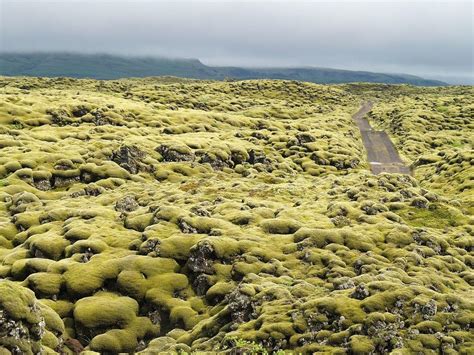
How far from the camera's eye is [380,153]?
89812 millimetres

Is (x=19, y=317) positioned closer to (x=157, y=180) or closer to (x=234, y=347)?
(x=234, y=347)

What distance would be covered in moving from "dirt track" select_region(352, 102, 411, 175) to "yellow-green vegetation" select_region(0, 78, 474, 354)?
9.75m

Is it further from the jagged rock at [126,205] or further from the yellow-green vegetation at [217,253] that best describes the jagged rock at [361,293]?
the jagged rock at [126,205]

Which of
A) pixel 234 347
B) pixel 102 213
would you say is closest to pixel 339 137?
pixel 102 213

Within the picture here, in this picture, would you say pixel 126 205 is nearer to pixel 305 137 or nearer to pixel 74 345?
pixel 74 345

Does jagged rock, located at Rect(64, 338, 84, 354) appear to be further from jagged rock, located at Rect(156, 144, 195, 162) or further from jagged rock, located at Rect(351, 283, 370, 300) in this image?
jagged rock, located at Rect(156, 144, 195, 162)

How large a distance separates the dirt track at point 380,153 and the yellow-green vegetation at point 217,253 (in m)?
9.75

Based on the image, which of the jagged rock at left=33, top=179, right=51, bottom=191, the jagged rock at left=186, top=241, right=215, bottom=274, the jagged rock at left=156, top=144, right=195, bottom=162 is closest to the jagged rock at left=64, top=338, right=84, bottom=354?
the jagged rock at left=186, top=241, right=215, bottom=274

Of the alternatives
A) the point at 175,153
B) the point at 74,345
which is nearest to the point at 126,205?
the point at 74,345

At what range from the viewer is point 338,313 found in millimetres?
20328

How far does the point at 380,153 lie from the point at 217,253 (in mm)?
69372

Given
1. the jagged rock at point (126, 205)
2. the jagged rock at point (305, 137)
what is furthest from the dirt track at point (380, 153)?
the jagged rock at point (126, 205)

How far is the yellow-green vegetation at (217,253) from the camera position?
1973cm

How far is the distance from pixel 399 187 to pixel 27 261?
120ft
